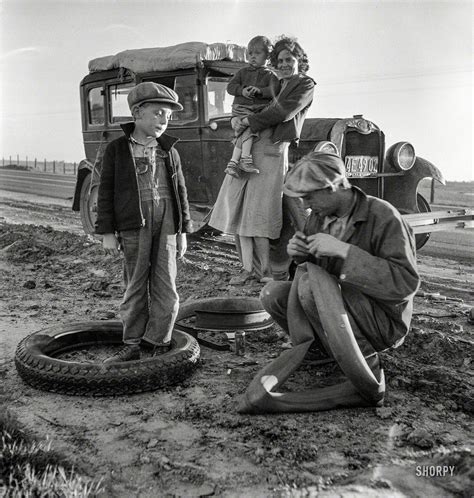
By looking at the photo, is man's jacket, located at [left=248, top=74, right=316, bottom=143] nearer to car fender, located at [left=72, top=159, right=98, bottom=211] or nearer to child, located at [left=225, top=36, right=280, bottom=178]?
child, located at [left=225, top=36, right=280, bottom=178]

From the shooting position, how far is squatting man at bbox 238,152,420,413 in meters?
2.93

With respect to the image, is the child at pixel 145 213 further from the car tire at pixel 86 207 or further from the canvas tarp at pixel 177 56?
the car tire at pixel 86 207

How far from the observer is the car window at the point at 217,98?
7625 millimetres

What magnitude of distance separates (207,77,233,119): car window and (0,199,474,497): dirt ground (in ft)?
12.7

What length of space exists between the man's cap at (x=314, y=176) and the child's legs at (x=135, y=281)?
3.78 ft

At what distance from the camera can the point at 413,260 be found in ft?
9.78

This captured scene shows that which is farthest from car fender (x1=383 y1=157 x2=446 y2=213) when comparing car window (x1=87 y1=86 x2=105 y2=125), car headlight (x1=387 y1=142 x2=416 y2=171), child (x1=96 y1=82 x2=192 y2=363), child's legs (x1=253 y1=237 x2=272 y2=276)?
child (x1=96 y1=82 x2=192 y2=363)

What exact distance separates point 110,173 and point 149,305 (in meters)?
0.95

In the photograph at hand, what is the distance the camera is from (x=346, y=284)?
118 inches

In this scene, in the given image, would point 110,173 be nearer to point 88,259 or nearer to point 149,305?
point 149,305

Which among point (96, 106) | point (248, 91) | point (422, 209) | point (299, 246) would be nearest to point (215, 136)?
point (248, 91)

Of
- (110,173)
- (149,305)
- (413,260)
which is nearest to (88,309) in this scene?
(149,305)

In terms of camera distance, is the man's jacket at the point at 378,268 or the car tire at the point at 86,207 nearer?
the man's jacket at the point at 378,268

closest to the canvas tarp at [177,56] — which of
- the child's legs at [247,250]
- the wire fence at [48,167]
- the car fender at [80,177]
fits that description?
the car fender at [80,177]
